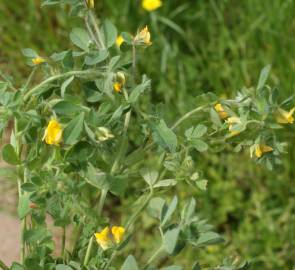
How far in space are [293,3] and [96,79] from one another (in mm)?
1381

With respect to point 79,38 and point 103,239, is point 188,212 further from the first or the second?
point 79,38

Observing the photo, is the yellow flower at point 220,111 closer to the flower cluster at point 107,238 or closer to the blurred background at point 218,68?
the flower cluster at point 107,238

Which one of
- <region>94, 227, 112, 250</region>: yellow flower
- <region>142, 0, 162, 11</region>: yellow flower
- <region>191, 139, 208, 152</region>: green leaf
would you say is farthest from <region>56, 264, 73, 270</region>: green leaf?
<region>142, 0, 162, 11</region>: yellow flower

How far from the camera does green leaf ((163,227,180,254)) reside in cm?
97

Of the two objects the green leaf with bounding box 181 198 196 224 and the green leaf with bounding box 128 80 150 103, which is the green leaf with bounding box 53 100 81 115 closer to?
the green leaf with bounding box 128 80 150 103

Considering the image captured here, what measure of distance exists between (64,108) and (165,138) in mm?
150

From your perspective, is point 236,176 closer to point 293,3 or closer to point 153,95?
point 153,95

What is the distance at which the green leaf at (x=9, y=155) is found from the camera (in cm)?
102

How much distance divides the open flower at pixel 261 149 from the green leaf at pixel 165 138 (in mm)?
137

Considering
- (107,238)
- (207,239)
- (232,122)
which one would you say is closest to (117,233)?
(107,238)

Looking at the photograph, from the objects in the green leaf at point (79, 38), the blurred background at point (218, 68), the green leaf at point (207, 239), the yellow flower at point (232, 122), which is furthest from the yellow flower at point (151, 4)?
the green leaf at point (207, 239)

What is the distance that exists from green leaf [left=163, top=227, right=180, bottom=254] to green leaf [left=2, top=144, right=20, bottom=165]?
254 millimetres

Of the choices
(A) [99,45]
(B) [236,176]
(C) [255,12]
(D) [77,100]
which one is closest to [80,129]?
(D) [77,100]

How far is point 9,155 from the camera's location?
1030 millimetres
